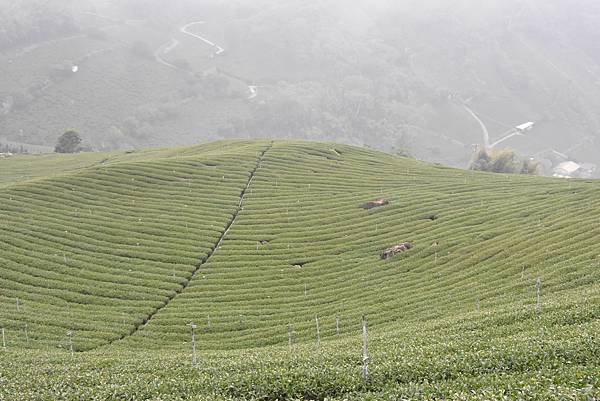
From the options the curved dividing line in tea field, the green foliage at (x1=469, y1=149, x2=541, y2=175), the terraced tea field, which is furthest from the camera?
the green foliage at (x1=469, y1=149, x2=541, y2=175)

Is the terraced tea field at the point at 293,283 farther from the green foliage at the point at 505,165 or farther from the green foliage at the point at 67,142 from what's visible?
the green foliage at the point at 67,142

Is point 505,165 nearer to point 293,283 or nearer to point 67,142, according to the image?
point 293,283

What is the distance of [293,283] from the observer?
53.8m

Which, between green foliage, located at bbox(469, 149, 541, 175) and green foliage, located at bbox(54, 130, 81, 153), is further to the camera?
green foliage, located at bbox(54, 130, 81, 153)

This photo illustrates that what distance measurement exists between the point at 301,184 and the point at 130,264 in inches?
1375

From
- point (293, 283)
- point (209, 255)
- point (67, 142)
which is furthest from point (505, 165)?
point (67, 142)

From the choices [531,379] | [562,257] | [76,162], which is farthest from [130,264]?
[76,162]

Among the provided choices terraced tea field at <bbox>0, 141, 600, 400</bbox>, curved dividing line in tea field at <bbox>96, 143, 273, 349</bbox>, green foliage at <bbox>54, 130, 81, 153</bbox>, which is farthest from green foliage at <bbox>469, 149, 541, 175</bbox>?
green foliage at <bbox>54, 130, 81, 153</bbox>

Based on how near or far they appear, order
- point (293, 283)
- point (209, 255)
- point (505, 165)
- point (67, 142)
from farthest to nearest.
Answer: point (67, 142) < point (505, 165) < point (209, 255) < point (293, 283)

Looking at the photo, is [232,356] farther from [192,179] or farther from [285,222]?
[192,179]

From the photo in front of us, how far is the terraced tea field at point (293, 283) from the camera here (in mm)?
24719

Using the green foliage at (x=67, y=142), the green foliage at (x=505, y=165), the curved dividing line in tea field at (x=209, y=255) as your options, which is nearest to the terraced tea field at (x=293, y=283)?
the curved dividing line in tea field at (x=209, y=255)

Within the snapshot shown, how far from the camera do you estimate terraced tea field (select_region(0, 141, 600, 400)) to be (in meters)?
24.7

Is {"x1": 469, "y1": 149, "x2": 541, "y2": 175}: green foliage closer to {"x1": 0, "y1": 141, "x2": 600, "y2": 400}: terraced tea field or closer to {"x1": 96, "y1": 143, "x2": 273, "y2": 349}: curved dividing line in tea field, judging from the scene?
{"x1": 0, "y1": 141, "x2": 600, "y2": 400}: terraced tea field
